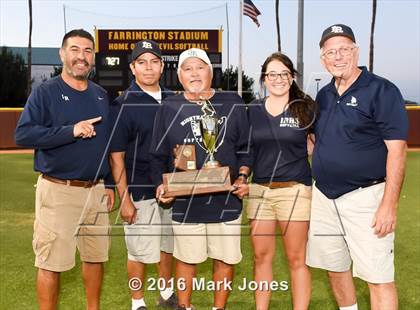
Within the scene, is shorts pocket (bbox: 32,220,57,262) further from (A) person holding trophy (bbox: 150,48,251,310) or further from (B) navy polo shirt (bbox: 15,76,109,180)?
(A) person holding trophy (bbox: 150,48,251,310)

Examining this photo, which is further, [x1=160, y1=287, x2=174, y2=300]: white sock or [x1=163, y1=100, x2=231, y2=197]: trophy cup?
[x1=160, y1=287, x2=174, y2=300]: white sock

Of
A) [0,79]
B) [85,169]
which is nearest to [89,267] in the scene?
[85,169]

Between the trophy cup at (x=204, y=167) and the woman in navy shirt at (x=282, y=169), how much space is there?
291 mm

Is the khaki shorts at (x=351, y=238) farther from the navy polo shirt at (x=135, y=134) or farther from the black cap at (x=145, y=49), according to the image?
the black cap at (x=145, y=49)

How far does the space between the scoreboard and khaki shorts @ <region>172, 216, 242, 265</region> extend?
11.1 metres

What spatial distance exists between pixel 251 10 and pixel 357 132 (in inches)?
764

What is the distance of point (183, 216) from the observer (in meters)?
4.08

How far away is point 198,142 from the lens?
3.95 meters

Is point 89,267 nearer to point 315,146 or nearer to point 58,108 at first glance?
point 58,108

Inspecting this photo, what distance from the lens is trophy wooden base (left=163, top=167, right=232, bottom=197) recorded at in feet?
12.7

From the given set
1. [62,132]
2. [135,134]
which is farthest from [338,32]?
[62,132]

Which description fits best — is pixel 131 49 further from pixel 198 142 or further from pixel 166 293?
Answer: pixel 198 142

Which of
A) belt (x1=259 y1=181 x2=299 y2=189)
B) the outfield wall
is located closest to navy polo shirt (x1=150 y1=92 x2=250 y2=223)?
belt (x1=259 y1=181 x2=299 y2=189)

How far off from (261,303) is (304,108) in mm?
1666
